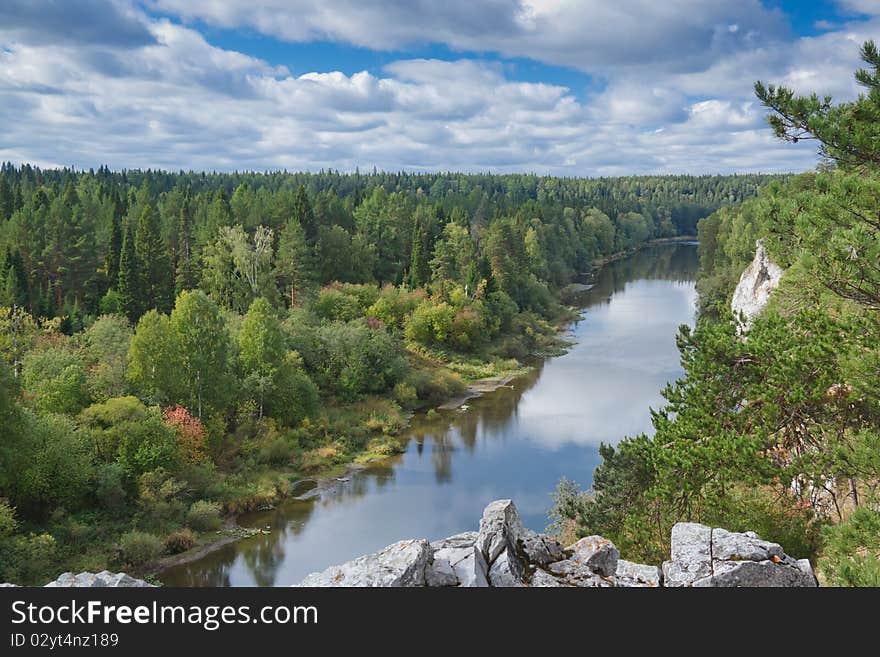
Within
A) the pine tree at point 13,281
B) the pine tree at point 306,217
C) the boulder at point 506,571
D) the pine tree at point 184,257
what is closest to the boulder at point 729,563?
the boulder at point 506,571

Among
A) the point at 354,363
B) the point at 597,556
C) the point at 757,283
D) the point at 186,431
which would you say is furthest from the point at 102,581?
the point at 757,283

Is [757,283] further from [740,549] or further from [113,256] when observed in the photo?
[113,256]

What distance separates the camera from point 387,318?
178ft

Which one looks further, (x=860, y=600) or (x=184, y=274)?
(x=184, y=274)

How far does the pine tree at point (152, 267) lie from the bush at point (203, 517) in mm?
21793

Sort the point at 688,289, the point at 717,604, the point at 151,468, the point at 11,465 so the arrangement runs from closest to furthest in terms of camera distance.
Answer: the point at 717,604
the point at 11,465
the point at 151,468
the point at 688,289

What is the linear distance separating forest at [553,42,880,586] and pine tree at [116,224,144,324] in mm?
35316

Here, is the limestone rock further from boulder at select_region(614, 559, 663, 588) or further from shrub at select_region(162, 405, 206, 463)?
shrub at select_region(162, 405, 206, 463)

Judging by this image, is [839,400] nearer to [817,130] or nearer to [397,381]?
[817,130]

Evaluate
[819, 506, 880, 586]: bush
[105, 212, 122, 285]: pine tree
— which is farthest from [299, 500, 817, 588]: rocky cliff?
[105, 212, 122, 285]: pine tree

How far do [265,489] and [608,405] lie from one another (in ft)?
69.4

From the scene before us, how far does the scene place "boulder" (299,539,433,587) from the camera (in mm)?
10477

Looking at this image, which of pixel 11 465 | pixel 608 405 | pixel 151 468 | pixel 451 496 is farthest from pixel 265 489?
pixel 608 405

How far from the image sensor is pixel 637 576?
1220cm
